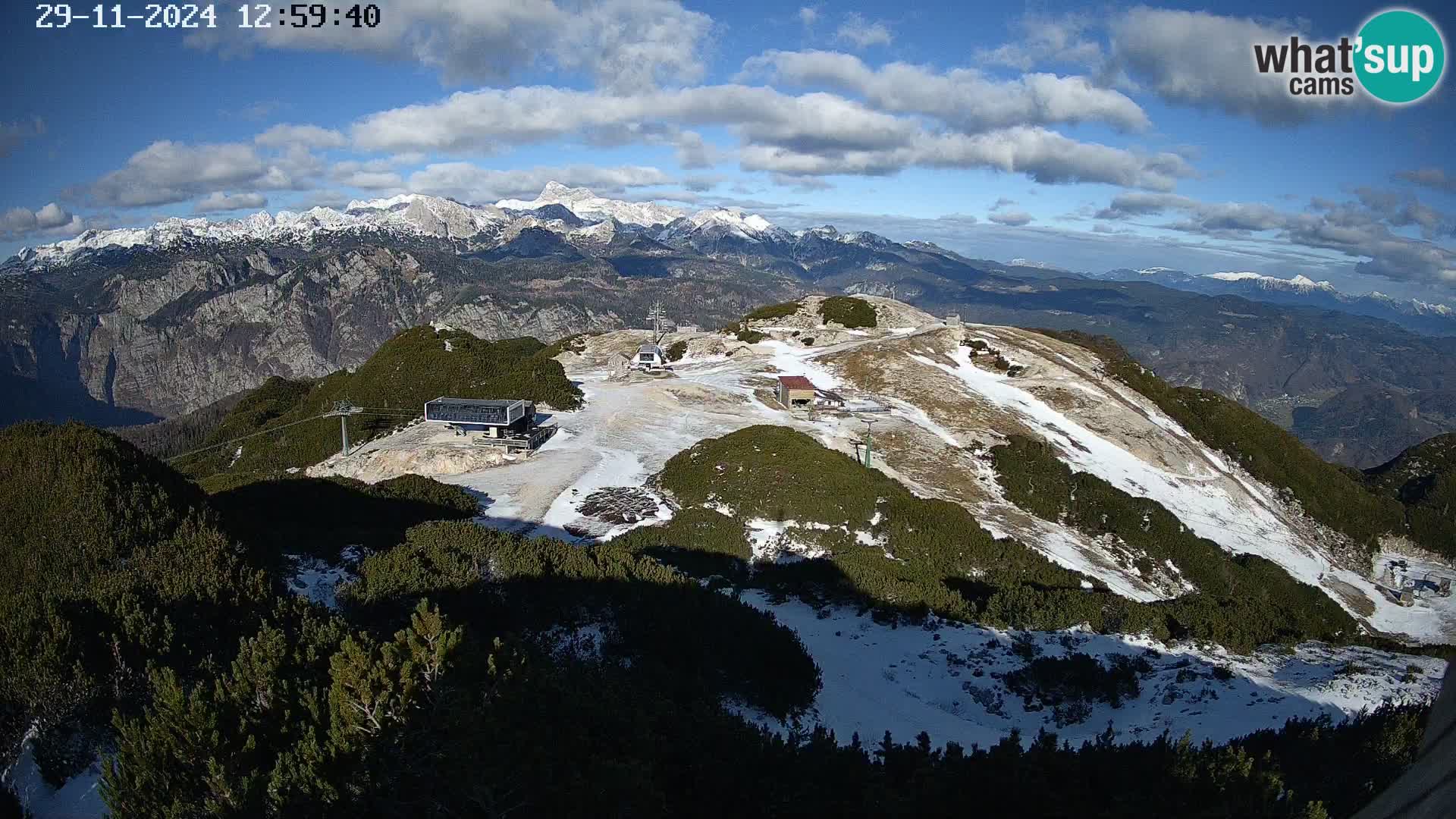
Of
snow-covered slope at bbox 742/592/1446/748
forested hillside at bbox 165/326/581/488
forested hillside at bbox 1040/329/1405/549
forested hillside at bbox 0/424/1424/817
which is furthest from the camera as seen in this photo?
forested hillside at bbox 1040/329/1405/549

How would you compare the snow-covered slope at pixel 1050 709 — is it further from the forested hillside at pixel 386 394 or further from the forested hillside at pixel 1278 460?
the forested hillside at pixel 386 394

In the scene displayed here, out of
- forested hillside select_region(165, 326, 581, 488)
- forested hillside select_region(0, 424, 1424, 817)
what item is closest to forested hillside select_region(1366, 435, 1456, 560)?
forested hillside select_region(0, 424, 1424, 817)


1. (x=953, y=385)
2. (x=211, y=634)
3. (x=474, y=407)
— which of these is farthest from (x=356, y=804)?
(x=953, y=385)

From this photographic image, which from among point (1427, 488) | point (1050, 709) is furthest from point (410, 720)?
point (1427, 488)

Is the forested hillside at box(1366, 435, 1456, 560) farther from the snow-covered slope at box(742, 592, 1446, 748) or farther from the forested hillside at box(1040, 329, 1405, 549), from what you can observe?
the snow-covered slope at box(742, 592, 1446, 748)

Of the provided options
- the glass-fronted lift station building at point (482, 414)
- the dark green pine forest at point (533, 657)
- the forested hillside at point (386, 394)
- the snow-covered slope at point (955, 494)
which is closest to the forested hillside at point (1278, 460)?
the snow-covered slope at point (955, 494)

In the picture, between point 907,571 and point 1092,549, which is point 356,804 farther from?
point 1092,549
